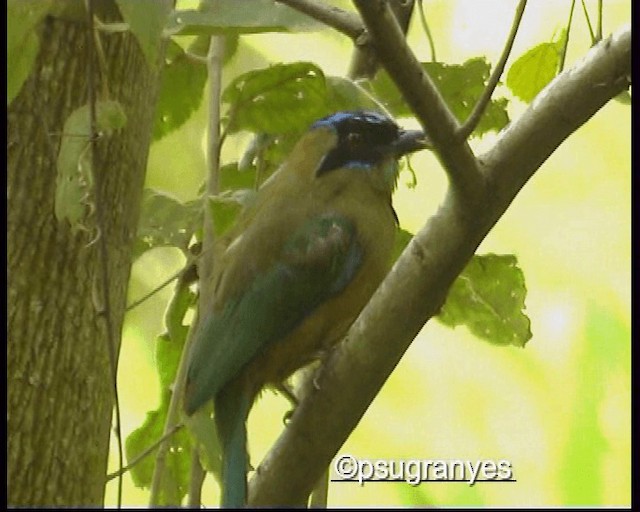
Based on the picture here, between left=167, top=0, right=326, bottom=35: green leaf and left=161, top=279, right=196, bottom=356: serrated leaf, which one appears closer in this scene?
left=167, top=0, right=326, bottom=35: green leaf

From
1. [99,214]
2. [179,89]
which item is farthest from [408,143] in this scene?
[99,214]

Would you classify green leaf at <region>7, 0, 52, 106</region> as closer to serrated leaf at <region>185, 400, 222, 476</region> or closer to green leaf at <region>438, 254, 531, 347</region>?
serrated leaf at <region>185, 400, 222, 476</region>

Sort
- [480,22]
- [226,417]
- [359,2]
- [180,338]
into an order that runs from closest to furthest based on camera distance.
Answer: [359,2]
[226,417]
[180,338]
[480,22]

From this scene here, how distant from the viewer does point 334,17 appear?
1.37 meters

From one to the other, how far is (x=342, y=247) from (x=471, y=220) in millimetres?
577

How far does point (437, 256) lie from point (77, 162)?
16.6 inches

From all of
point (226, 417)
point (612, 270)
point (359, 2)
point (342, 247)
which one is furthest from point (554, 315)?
point (359, 2)

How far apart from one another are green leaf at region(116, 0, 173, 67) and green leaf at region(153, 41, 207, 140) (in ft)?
2.55

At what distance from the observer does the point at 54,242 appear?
61.7 inches

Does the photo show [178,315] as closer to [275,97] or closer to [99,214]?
[275,97]

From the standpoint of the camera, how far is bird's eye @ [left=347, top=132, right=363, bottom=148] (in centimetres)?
200

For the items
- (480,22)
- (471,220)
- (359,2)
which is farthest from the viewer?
(480,22)

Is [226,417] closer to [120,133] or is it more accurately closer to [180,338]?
[180,338]

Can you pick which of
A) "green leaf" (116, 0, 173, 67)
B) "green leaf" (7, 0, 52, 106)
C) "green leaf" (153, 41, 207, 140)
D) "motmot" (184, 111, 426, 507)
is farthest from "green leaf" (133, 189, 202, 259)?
"green leaf" (116, 0, 173, 67)
